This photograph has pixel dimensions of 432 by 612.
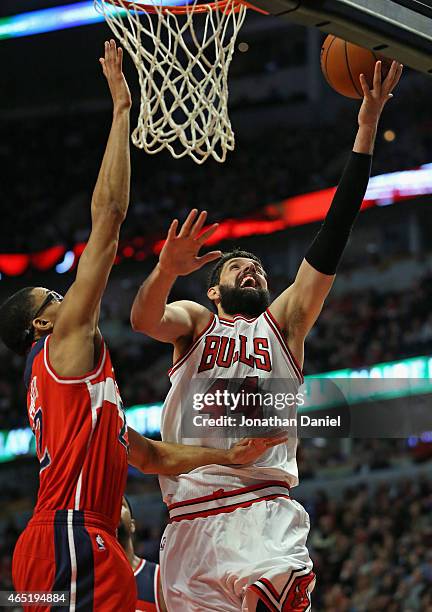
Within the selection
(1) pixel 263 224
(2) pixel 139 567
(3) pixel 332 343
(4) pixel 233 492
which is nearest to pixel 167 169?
(1) pixel 263 224

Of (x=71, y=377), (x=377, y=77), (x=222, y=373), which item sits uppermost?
(x=377, y=77)

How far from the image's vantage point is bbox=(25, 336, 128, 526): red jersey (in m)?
3.49

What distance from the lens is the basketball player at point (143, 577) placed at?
5105mm

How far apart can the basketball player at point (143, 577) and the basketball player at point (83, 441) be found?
5.14 ft

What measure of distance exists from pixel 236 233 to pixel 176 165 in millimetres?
2536

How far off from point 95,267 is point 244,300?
1219mm

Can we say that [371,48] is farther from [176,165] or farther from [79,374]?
[176,165]

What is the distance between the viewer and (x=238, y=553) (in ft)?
13.5

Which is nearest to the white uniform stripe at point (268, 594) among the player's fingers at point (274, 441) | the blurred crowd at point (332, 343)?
the player's fingers at point (274, 441)

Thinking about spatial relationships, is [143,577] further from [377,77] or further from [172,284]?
[377,77]

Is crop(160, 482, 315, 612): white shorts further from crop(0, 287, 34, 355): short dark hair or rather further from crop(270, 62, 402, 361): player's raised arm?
crop(0, 287, 34, 355): short dark hair

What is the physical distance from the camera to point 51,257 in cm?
1861

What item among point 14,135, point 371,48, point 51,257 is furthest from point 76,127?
point 371,48

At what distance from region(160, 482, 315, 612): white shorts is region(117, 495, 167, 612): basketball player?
0.82m
